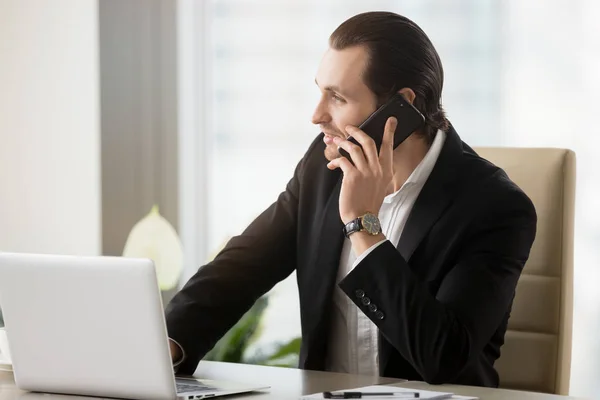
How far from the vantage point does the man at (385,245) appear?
60.4 inches

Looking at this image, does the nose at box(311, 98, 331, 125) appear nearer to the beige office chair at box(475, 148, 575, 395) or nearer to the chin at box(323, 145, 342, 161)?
the chin at box(323, 145, 342, 161)

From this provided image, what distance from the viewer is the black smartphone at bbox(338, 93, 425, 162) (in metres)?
1.73

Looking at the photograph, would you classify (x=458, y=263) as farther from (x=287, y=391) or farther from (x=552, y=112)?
(x=552, y=112)

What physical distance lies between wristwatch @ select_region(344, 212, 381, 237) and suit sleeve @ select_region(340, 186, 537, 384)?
5 cm

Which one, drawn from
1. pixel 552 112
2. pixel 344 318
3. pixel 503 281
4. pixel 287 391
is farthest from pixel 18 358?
pixel 552 112

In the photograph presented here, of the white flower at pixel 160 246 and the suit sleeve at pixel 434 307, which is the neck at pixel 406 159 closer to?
the suit sleeve at pixel 434 307

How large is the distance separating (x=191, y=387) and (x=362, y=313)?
0.49 metres

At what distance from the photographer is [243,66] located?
11.7 feet

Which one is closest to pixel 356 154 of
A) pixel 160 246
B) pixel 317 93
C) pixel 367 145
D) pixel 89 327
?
pixel 367 145

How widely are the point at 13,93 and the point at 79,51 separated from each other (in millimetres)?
323

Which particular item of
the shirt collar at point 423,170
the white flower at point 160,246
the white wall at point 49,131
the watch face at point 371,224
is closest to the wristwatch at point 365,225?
the watch face at point 371,224

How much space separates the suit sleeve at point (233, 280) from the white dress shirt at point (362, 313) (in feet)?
0.48

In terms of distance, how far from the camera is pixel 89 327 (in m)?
1.29

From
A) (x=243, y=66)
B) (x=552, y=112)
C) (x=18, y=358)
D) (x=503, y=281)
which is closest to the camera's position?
(x=18, y=358)
